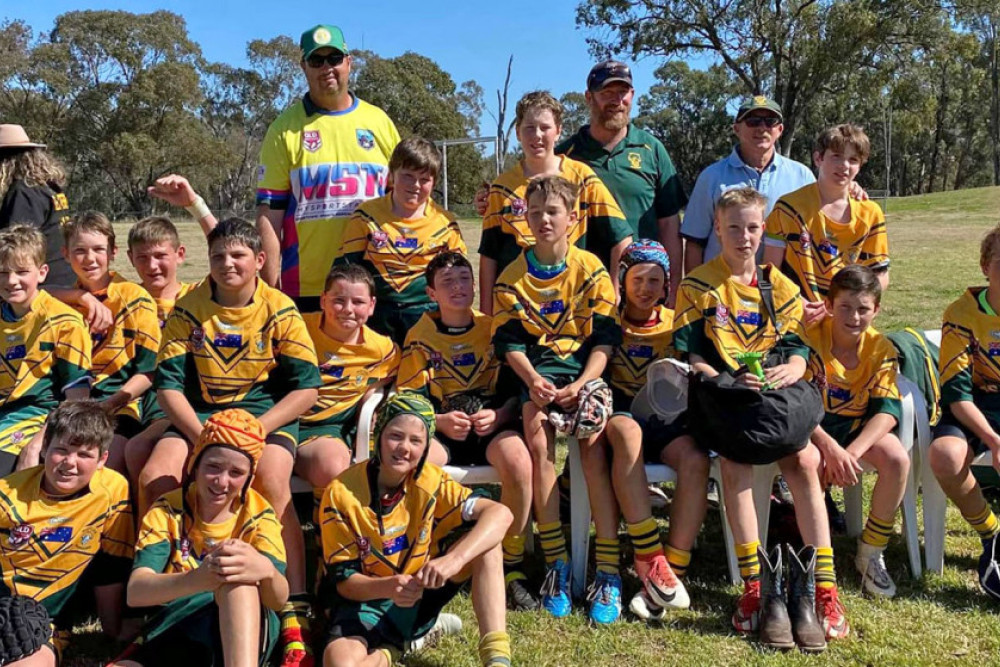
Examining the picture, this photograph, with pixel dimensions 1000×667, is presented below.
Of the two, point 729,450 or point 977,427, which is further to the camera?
point 977,427

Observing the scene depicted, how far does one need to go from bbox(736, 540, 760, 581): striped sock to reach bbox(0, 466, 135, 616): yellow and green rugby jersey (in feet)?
8.44

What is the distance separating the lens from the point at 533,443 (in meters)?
4.04

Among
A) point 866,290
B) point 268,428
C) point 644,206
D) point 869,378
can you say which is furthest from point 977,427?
point 268,428

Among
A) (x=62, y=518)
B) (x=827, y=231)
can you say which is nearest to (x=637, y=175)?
(x=827, y=231)

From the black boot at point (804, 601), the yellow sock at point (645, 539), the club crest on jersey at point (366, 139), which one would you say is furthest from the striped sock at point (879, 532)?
the club crest on jersey at point (366, 139)

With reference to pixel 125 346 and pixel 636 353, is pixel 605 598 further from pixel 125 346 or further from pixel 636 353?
pixel 125 346

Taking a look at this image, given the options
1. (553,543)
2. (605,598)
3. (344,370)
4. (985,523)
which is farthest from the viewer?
(344,370)

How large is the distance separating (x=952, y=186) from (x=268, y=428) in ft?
225

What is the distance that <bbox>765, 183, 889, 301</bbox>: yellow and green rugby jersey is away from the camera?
4566mm

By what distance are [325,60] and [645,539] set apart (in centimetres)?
303

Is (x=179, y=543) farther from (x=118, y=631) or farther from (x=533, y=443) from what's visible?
(x=533, y=443)

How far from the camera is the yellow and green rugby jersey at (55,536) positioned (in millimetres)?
3391

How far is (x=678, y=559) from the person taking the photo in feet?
13.1

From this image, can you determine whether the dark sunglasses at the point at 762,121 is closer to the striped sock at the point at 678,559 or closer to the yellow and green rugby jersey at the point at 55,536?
the striped sock at the point at 678,559
